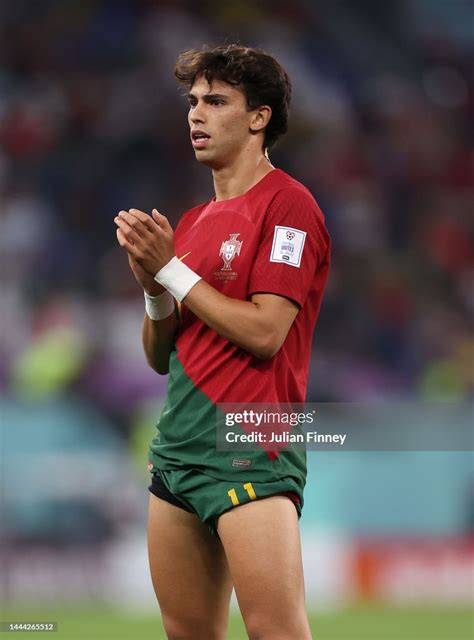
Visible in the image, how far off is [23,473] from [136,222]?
13.8ft

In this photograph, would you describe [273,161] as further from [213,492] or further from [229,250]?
[213,492]

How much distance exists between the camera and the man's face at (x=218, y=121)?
2.93 metres

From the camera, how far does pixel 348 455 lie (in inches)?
271

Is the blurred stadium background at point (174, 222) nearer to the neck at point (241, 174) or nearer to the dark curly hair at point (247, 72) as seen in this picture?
the neck at point (241, 174)

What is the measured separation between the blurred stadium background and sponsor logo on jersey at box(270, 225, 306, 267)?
3523 millimetres

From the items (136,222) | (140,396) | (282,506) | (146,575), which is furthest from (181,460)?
(140,396)

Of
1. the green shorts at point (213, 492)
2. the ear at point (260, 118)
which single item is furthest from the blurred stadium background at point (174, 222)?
the ear at point (260, 118)

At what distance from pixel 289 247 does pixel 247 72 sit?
0.50 meters

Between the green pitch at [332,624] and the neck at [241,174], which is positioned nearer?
the neck at [241,174]

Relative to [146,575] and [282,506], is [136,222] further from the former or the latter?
[146,575]

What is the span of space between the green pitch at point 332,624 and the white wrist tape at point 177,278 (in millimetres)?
3156

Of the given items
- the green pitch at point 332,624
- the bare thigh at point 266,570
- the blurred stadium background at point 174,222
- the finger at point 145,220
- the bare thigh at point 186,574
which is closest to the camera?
the bare thigh at point 266,570

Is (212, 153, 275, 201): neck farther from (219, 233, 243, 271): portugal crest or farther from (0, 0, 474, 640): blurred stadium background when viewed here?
(0, 0, 474, 640): blurred stadium background

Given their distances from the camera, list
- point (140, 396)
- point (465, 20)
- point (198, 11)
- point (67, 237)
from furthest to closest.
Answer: point (465, 20) → point (198, 11) → point (67, 237) → point (140, 396)
